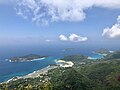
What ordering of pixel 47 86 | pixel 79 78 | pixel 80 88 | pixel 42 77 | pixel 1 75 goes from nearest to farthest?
pixel 47 86, pixel 80 88, pixel 79 78, pixel 42 77, pixel 1 75

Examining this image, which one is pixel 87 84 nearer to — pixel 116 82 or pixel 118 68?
pixel 116 82

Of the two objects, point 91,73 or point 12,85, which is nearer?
point 12,85

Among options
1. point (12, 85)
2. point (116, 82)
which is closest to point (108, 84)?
point (116, 82)

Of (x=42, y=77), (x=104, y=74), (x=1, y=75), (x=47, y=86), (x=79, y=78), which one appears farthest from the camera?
(x=1, y=75)

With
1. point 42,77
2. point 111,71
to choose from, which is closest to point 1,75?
point 42,77

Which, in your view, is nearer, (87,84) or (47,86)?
(47,86)

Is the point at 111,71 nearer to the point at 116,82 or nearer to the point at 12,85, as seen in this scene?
the point at 116,82

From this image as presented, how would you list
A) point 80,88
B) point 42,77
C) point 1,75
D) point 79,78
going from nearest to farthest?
point 80,88 → point 79,78 → point 42,77 → point 1,75

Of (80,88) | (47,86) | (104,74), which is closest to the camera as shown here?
(47,86)
